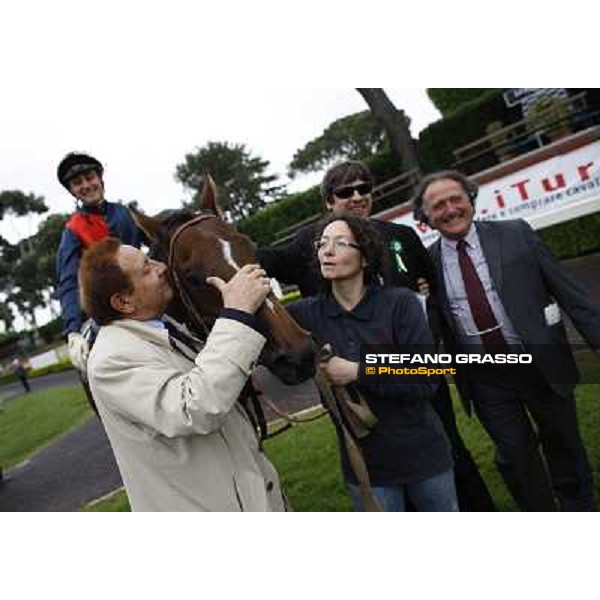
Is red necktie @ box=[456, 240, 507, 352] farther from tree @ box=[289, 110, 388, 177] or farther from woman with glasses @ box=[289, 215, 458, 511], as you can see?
tree @ box=[289, 110, 388, 177]

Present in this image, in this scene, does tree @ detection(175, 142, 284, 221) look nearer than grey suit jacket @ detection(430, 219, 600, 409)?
No

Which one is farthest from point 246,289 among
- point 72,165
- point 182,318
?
point 72,165

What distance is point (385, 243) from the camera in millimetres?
1983

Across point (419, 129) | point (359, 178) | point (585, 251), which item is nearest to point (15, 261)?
point (359, 178)

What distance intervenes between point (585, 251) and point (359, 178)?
89 cm

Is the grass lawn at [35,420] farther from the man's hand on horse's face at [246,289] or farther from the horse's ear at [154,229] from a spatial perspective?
the man's hand on horse's face at [246,289]

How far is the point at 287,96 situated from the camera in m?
2.36

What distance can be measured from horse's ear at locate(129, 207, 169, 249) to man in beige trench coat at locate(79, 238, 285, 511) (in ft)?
0.38

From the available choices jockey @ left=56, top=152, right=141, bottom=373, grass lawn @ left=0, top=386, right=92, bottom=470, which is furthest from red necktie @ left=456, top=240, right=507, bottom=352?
grass lawn @ left=0, top=386, right=92, bottom=470

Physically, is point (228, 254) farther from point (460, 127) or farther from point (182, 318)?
point (460, 127)

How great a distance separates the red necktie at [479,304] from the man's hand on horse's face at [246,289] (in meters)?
0.83

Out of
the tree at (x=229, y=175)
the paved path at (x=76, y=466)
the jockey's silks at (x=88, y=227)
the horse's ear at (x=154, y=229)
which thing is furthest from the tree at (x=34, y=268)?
the horse's ear at (x=154, y=229)

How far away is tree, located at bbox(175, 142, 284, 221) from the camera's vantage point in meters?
2.28
